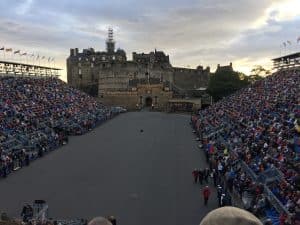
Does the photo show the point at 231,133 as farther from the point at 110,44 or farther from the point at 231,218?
the point at 110,44

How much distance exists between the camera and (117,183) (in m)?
26.4

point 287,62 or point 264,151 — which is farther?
point 287,62

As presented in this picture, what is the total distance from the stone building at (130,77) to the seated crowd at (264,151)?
61610 mm

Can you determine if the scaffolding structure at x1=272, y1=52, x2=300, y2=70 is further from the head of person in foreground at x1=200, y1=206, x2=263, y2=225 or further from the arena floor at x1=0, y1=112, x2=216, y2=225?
the head of person in foreground at x1=200, y1=206, x2=263, y2=225

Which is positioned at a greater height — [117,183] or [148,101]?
[148,101]

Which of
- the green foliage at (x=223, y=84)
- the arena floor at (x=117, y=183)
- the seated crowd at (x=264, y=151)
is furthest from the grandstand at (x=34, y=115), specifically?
the green foliage at (x=223, y=84)

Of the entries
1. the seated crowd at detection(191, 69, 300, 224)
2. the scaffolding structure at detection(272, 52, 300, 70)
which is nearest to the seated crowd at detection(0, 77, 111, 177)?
the seated crowd at detection(191, 69, 300, 224)

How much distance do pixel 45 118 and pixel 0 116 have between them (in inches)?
337

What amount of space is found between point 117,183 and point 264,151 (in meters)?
8.50

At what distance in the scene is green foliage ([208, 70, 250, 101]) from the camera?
92375 millimetres

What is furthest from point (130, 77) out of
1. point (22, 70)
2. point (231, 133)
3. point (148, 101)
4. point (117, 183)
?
point (117, 183)

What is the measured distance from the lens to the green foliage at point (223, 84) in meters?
92.4

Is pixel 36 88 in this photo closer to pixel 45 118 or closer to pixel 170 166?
pixel 45 118

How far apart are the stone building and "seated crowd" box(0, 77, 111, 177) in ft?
97.7
